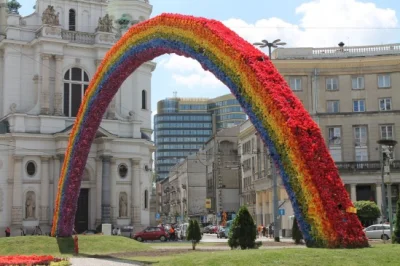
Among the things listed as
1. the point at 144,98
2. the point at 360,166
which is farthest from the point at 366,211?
the point at 144,98

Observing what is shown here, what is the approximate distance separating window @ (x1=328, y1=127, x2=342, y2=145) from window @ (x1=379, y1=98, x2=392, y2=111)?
5539 mm

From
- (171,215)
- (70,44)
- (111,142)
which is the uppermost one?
(70,44)

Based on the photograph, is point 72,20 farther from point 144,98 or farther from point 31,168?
point 31,168

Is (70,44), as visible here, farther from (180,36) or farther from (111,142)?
(180,36)

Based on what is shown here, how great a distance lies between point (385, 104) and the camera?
6394 centimetres

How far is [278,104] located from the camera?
18688 millimetres

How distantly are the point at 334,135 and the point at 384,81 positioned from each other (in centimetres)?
802

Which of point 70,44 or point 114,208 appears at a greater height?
point 70,44

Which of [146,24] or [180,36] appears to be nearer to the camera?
[180,36]

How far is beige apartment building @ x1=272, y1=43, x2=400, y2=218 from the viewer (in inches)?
2411

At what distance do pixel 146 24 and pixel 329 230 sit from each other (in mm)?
14374

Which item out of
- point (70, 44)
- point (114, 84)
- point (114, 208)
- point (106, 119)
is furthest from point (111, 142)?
point (114, 84)

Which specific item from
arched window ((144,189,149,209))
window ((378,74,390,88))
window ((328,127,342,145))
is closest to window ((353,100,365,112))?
window ((378,74,390,88))

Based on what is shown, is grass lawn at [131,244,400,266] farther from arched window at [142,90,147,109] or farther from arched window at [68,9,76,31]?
Answer: arched window at [142,90,147,109]
